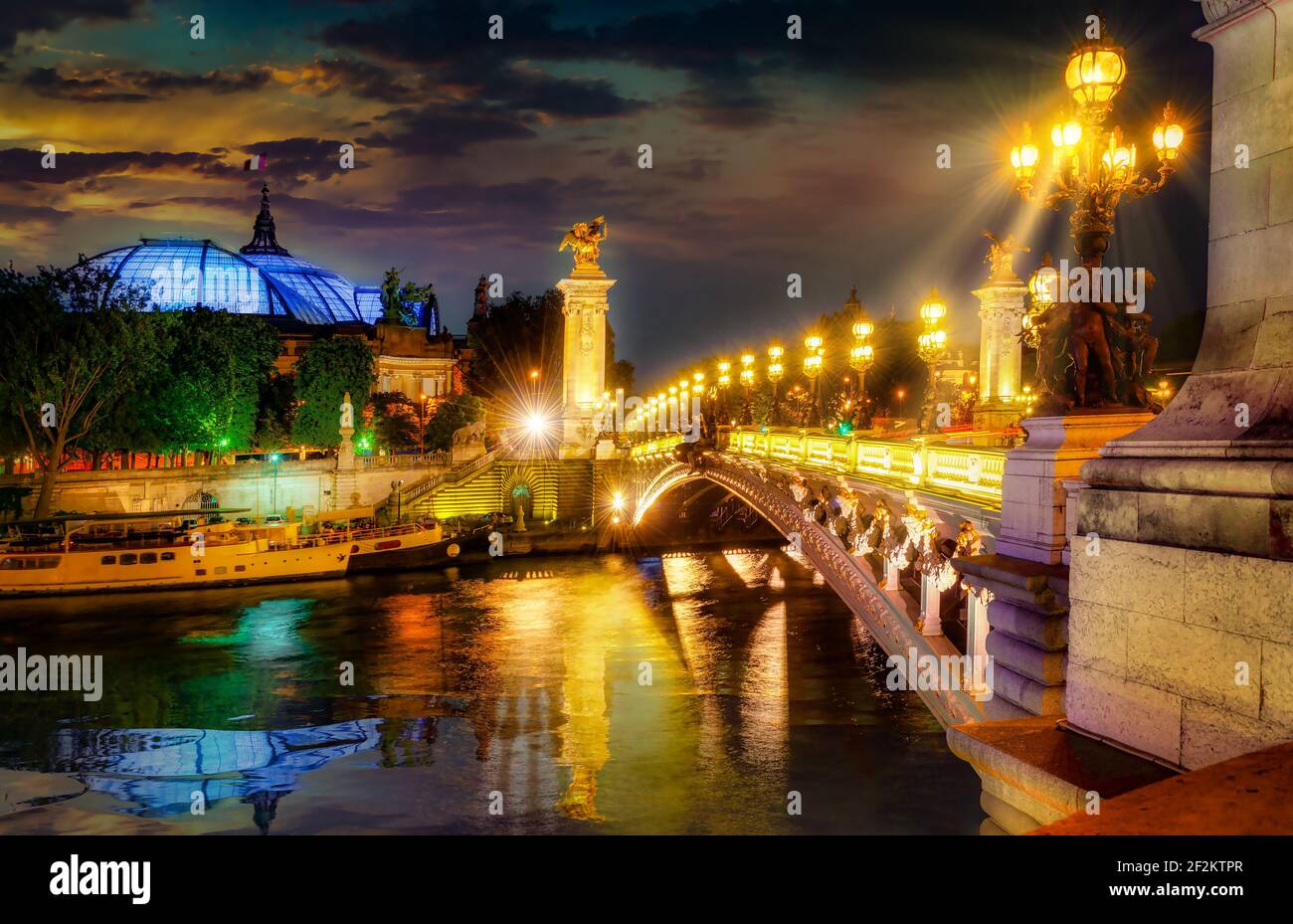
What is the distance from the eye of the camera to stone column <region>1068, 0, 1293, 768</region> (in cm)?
393

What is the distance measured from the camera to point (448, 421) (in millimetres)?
66375

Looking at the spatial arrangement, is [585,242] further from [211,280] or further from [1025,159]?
[211,280]

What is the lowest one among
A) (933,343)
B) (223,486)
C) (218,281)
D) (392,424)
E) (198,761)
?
(198,761)

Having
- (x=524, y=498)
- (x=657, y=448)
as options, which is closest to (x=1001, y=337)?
(x=657, y=448)

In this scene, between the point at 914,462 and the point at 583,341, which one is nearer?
the point at 914,462

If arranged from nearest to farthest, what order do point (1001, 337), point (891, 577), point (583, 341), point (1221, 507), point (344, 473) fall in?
point (1221, 507) < point (891, 577) < point (1001, 337) < point (583, 341) < point (344, 473)

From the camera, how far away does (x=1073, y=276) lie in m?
8.32

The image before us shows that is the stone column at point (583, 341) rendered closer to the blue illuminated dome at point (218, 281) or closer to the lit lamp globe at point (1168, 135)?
the lit lamp globe at point (1168, 135)

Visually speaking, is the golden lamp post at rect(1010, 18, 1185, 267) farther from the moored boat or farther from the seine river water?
the moored boat

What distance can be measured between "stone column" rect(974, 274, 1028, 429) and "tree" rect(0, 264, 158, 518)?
113ft

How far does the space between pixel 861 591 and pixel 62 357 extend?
36.7 meters

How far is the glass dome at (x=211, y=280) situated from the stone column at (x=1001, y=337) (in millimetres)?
84142
